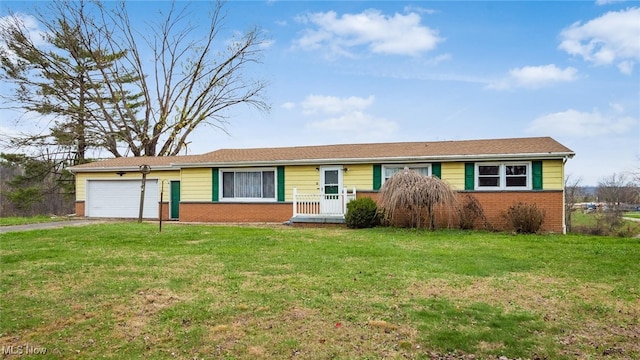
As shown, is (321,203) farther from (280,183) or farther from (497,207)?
(497,207)

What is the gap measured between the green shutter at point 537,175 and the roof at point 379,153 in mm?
356

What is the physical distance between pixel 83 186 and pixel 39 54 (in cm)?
1196

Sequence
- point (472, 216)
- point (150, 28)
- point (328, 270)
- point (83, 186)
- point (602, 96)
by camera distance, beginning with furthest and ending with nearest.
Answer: point (150, 28) < point (83, 186) < point (602, 96) < point (472, 216) < point (328, 270)

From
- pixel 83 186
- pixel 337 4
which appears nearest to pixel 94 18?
pixel 83 186

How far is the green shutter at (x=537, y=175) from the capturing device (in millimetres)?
14500

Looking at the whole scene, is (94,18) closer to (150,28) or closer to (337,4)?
(150,28)

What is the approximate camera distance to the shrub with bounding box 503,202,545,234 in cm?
1366

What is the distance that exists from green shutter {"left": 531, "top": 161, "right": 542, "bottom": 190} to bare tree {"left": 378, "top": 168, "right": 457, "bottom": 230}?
2914mm

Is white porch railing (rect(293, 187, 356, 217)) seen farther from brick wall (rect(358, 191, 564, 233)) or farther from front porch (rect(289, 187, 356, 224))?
brick wall (rect(358, 191, 564, 233))

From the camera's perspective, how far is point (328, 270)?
720cm

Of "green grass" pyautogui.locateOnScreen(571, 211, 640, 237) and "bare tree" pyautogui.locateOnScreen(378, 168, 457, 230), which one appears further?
"green grass" pyautogui.locateOnScreen(571, 211, 640, 237)

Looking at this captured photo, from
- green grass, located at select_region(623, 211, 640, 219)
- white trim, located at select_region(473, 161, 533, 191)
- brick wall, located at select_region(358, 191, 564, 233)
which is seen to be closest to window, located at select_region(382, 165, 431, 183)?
brick wall, located at select_region(358, 191, 564, 233)

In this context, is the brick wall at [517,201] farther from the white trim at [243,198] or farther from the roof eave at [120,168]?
the roof eave at [120,168]

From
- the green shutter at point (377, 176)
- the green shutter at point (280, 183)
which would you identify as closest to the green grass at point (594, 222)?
the green shutter at point (377, 176)
